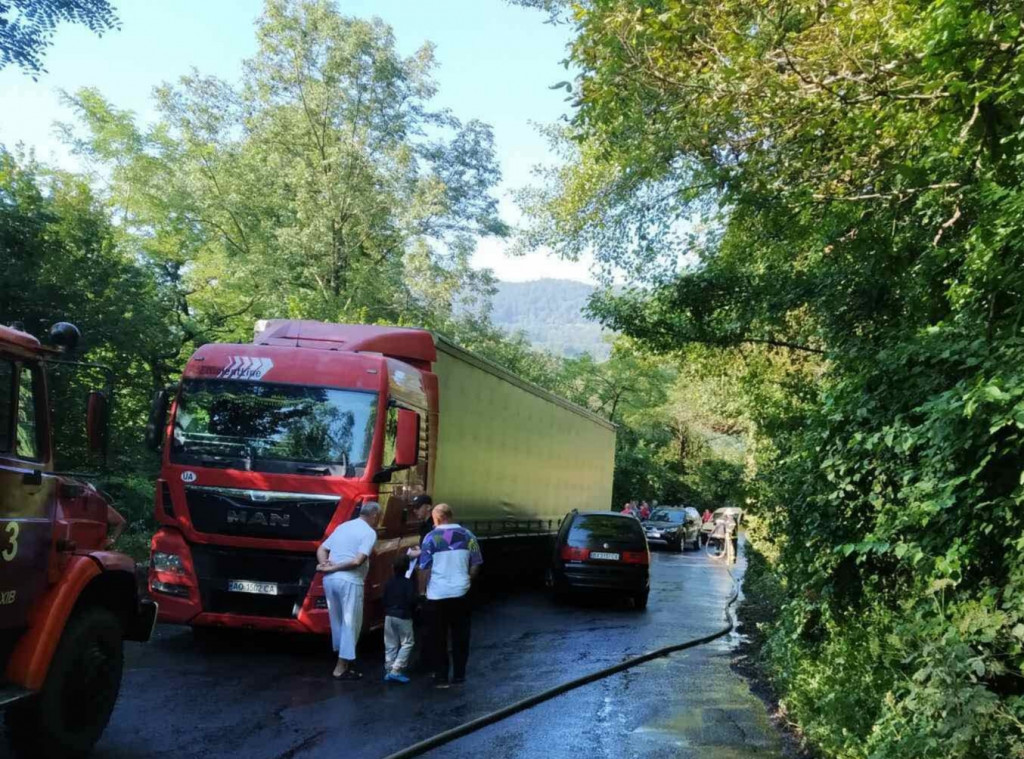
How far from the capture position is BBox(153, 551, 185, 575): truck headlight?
30.3 ft

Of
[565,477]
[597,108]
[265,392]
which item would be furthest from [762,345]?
[265,392]

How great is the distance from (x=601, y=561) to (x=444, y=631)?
7.66 metres

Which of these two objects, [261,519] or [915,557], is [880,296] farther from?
[261,519]

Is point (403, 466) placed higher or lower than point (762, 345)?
lower

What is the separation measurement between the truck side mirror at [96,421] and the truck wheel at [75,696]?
1.02 m

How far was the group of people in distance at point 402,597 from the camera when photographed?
8.71 m

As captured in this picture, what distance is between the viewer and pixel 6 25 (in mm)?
14781

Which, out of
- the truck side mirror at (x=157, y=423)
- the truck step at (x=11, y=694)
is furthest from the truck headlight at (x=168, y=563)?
the truck step at (x=11, y=694)

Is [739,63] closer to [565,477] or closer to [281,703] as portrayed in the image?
[281,703]

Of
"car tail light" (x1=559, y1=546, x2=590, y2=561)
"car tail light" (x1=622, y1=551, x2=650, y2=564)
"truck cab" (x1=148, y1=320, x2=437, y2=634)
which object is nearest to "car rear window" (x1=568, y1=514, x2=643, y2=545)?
"car tail light" (x1=559, y1=546, x2=590, y2=561)

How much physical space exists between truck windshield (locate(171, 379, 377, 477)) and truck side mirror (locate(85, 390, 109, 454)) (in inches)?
144

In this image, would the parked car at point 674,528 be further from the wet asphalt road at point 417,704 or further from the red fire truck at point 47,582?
the red fire truck at point 47,582

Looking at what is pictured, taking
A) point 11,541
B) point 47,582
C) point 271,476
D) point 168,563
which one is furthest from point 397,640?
point 11,541

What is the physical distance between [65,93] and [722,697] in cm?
3481
